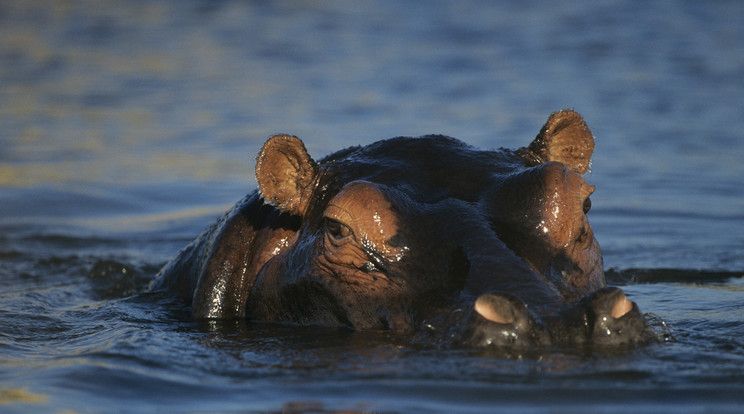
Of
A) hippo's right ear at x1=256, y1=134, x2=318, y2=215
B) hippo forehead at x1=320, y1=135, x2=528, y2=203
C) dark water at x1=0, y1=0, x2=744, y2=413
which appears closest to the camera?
dark water at x1=0, y1=0, x2=744, y2=413

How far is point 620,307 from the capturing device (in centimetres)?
491

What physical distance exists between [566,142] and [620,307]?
2.44 m

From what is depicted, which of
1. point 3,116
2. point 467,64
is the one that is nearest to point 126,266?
point 3,116

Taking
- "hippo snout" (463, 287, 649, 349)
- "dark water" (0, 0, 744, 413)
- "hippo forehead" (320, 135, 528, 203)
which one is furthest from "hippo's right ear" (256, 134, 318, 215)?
"hippo snout" (463, 287, 649, 349)

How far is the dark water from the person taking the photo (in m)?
4.98

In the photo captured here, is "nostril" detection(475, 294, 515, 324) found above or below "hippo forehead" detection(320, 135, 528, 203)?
below

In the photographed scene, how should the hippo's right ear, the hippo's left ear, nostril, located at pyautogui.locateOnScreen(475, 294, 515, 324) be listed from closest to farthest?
1. nostril, located at pyautogui.locateOnScreen(475, 294, 515, 324)
2. the hippo's right ear
3. the hippo's left ear

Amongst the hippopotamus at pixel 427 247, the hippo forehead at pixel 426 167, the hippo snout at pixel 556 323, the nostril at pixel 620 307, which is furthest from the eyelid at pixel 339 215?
the nostril at pixel 620 307

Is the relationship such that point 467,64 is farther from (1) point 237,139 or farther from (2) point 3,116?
(2) point 3,116

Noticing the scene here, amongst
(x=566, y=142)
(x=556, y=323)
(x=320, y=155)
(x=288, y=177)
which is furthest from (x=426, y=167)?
(x=320, y=155)

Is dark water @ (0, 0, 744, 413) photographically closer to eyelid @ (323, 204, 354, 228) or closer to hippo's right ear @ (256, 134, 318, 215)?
eyelid @ (323, 204, 354, 228)

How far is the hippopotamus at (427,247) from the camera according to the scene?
16.3 feet

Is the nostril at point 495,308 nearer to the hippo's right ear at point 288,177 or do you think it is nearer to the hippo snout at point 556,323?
the hippo snout at point 556,323

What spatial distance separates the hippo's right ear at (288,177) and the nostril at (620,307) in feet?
7.84
